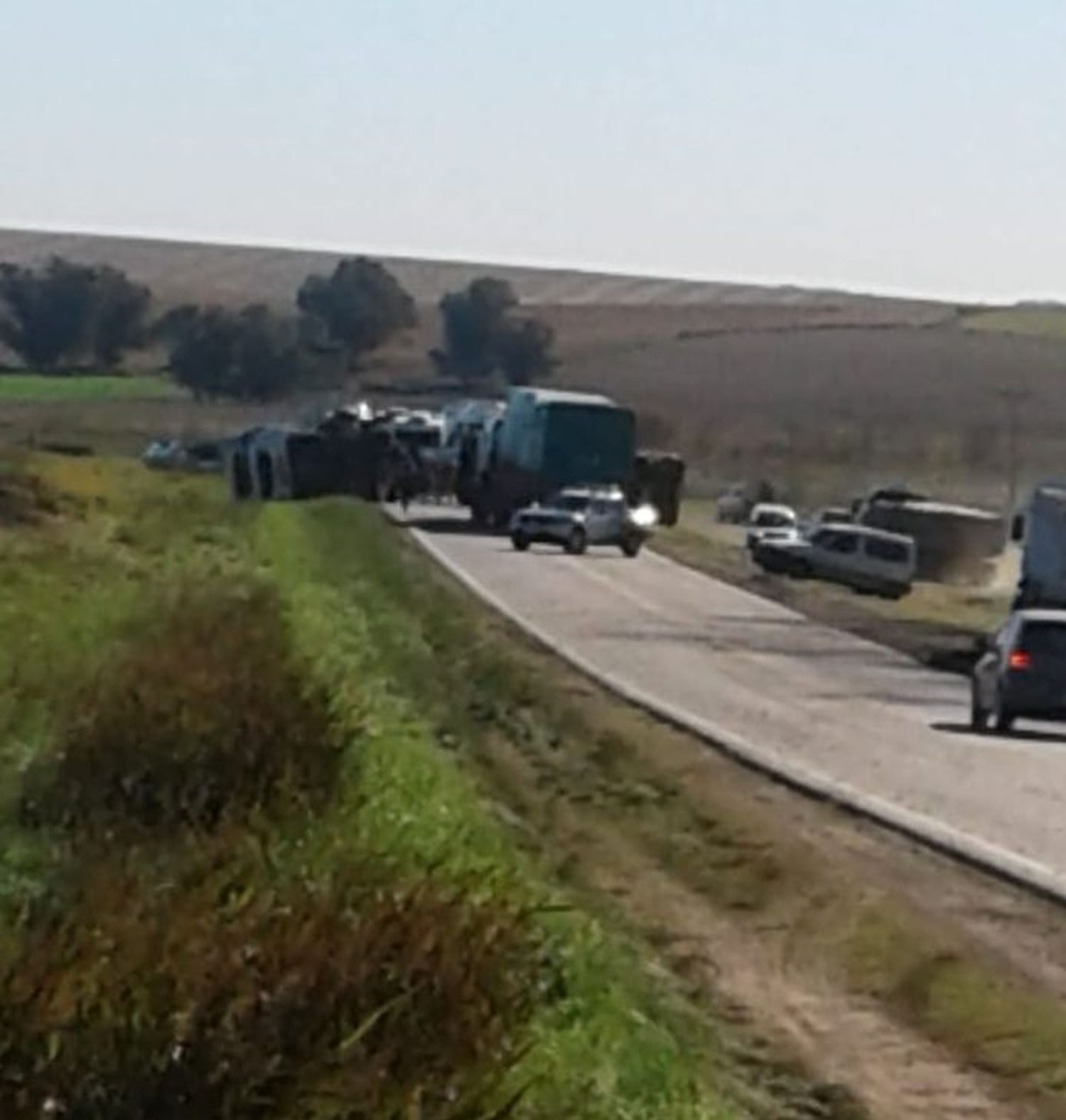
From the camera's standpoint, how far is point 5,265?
179 m

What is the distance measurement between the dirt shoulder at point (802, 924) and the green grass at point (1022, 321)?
13213 centimetres

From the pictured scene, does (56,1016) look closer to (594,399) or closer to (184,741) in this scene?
(184,741)

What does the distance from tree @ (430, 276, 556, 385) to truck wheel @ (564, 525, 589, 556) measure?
6847 centimetres

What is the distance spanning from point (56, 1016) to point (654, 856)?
1439cm

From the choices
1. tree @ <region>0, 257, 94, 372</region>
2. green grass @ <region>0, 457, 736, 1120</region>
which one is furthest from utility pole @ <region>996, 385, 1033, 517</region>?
green grass @ <region>0, 457, 736, 1120</region>

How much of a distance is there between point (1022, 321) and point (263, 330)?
113 ft

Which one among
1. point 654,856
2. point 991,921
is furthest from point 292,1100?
point 654,856

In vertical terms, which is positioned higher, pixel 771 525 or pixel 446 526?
pixel 446 526

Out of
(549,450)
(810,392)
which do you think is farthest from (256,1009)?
(810,392)

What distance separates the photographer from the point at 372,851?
1602cm

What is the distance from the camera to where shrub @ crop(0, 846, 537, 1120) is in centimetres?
1002

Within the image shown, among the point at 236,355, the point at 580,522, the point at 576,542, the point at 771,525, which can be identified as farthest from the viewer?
the point at 236,355

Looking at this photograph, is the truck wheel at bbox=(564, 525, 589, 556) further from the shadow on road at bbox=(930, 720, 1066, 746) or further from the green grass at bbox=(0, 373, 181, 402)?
the green grass at bbox=(0, 373, 181, 402)

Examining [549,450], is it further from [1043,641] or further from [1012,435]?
[1012,435]
